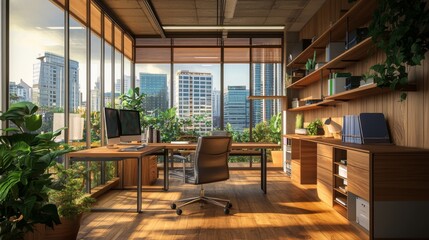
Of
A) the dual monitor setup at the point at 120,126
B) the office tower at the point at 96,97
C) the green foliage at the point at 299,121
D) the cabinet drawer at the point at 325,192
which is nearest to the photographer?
the cabinet drawer at the point at 325,192

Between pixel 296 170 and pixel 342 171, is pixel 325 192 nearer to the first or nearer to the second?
pixel 342 171

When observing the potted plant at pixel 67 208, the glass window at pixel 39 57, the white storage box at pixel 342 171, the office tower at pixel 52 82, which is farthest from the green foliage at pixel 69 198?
the white storage box at pixel 342 171

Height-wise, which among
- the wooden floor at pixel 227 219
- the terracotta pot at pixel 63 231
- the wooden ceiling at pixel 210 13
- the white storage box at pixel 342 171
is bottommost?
the wooden floor at pixel 227 219

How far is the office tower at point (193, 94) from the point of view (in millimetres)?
9078

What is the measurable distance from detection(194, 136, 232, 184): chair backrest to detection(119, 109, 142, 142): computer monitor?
4.69 ft

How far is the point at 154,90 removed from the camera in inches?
355

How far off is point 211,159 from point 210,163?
5 cm

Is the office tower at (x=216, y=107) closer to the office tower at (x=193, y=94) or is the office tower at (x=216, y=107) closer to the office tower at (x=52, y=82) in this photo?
the office tower at (x=193, y=94)

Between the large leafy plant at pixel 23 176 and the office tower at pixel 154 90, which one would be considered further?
the office tower at pixel 154 90

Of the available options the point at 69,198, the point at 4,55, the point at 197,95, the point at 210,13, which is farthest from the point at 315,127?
the point at 4,55

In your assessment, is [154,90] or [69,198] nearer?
[69,198]

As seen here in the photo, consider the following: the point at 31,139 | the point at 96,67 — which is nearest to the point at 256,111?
the point at 96,67

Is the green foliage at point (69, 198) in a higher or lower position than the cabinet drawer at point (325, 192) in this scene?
higher

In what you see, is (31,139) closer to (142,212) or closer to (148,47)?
(142,212)
